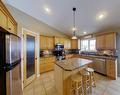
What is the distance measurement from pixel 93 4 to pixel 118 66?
10.6ft

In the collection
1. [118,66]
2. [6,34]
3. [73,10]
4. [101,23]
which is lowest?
[118,66]

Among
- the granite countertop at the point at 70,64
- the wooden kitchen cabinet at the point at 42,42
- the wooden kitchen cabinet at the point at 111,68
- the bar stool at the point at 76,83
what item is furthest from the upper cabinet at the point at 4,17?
the wooden kitchen cabinet at the point at 111,68

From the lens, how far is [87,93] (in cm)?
302

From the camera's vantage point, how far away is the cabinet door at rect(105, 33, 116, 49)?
14.5ft

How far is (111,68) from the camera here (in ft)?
14.2

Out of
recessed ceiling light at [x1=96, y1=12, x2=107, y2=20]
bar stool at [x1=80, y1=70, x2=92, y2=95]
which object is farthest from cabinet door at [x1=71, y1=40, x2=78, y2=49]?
bar stool at [x1=80, y1=70, x2=92, y2=95]

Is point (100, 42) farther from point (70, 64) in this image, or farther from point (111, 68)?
point (70, 64)

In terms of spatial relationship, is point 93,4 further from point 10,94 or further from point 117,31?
point 10,94

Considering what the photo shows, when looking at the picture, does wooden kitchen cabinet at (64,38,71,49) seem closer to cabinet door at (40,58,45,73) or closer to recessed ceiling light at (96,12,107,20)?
cabinet door at (40,58,45,73)

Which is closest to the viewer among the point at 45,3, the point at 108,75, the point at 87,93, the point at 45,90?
the point at 87,93

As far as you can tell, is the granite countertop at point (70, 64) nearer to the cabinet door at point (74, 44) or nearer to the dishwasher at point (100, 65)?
the dishwasher at point (100, 65)

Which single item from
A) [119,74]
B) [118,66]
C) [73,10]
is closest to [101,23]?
Answer: [73,10]

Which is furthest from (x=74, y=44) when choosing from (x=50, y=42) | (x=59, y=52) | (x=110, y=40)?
(x=110, y=40)

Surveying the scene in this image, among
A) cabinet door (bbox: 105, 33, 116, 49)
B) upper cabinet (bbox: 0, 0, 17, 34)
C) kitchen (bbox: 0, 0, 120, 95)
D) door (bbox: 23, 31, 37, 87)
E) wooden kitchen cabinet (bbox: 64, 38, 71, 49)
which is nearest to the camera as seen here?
upper cabinet (bbox: 0, 0, 17, 34)
